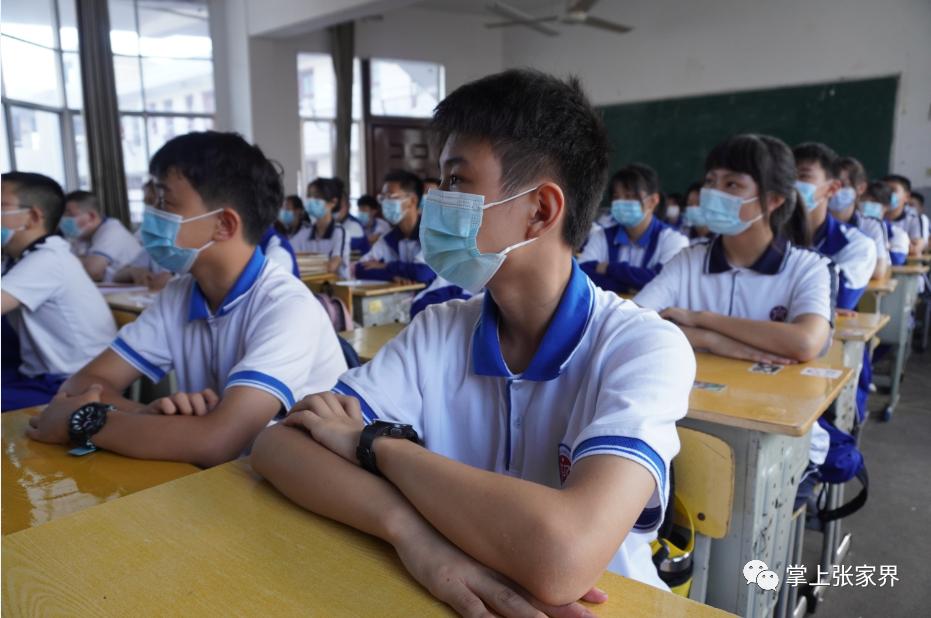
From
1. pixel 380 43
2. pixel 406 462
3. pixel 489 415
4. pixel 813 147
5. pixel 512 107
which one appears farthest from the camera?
pixel 380 43

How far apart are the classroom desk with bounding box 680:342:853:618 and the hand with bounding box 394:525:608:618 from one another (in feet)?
2.65

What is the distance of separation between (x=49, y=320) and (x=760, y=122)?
314 inches

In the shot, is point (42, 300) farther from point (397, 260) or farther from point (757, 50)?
point (757, 50)

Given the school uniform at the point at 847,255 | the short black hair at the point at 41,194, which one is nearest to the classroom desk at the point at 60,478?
the short black hair at the point at 41,194

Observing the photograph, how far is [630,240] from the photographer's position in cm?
431

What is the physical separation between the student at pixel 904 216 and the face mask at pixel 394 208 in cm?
437

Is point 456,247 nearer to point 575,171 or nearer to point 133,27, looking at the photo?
point 575,171

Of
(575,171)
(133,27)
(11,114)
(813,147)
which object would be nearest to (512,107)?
(575,171)

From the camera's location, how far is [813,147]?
326 centimetres

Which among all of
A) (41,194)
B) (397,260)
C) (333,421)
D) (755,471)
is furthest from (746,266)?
(397,260)

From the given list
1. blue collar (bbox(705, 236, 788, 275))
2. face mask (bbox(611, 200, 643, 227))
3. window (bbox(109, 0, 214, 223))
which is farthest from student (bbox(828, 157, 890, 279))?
window (bbox(109, 0, 214, 223))

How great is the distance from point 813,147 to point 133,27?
26.1 ft

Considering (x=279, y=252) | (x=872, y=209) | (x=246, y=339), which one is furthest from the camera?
(x=872, y=209)

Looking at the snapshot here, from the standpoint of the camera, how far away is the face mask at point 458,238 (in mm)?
1106
